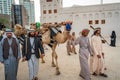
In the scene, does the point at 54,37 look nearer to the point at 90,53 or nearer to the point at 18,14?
the point at 90,53

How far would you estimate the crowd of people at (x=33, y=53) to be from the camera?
5070 mm

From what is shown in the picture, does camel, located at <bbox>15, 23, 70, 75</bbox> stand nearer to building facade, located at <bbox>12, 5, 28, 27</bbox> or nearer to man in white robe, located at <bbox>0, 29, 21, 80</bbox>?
man in white robe, located at <bbox>0, 29, 21, 80</bbox>

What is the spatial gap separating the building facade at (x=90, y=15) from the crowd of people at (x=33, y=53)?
21.2m

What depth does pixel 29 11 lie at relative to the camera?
261 ft

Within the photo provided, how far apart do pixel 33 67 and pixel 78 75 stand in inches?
67.6

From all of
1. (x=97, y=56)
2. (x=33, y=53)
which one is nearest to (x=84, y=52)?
(x=97, y=56)

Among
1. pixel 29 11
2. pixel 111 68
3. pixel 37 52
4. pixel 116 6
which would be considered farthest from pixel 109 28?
pixel 29 11

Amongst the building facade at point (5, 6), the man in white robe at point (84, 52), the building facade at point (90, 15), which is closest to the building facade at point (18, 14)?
the building facade at point (5, 6)

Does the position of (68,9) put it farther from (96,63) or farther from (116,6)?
(96,63)

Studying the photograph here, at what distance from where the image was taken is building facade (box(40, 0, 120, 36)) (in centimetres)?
2615

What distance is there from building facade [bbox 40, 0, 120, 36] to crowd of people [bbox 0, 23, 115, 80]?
69.6 feet

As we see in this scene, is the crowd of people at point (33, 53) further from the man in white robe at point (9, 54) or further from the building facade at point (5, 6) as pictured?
the building facade at point (5, 6)

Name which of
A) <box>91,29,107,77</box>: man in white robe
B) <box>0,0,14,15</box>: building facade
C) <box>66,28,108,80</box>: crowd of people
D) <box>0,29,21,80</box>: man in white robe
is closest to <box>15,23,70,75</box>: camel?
<box>66,28,108,80</box>: crowd of people

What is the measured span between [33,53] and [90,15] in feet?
74.0
